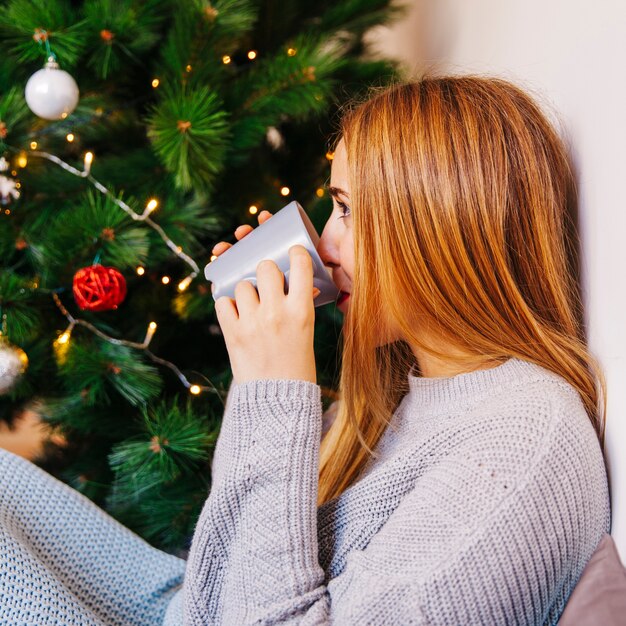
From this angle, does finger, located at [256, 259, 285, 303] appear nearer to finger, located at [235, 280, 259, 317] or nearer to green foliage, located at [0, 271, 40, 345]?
finger, located at [235, 280, 259, 317]

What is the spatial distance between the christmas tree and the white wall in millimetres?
310

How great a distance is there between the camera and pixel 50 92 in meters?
A: 0.92

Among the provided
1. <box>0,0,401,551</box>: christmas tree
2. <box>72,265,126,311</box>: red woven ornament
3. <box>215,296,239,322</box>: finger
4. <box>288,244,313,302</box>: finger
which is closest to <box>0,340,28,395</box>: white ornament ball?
<box>0,0,401,551</box>: christmas tree

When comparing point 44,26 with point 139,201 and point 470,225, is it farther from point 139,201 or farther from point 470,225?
point 470,225

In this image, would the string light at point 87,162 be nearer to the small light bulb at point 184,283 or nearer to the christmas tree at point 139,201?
the christmas tree at point 139,201

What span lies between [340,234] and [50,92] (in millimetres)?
458

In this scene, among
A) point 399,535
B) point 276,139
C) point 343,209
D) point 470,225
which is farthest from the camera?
point 276,139

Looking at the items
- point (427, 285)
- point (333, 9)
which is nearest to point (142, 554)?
point (427, 285)

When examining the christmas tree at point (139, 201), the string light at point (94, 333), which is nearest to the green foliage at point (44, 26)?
the christmas tree at point (139, 201)

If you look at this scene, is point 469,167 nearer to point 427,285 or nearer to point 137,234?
point 427,285

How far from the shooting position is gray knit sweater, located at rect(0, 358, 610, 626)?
1.82 feet

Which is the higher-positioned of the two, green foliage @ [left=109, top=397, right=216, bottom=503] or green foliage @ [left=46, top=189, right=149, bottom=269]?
green foliage @ [left=46, top=189, right=149, bottom=269]

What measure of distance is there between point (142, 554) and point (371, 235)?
0.50 metres

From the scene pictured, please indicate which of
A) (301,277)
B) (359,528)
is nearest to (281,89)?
(301,277)
